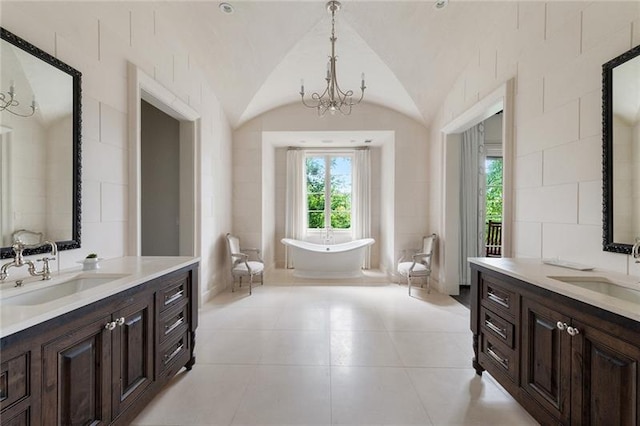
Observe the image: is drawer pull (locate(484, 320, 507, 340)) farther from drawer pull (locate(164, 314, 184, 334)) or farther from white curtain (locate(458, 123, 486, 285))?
white curtain (locate(458, 123, 486, 285))

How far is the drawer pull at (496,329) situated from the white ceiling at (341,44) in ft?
8.51

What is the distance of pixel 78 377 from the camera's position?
1.15m

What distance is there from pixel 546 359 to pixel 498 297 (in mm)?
450

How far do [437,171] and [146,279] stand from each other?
13.3 feet

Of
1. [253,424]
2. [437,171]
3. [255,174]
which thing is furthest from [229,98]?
[253,424]

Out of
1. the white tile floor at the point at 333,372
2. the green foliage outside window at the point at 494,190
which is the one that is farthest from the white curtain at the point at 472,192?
the white tile floor at the point at 333,372

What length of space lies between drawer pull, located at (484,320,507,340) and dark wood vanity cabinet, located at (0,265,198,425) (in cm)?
216

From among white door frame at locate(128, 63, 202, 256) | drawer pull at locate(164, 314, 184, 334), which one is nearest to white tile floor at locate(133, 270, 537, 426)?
drawer pull at locate(164, 314, 184, 334)

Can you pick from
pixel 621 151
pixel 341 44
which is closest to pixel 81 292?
pixel 621 151

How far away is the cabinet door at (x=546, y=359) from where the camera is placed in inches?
51.6

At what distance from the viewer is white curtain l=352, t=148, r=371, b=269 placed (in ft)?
19.1

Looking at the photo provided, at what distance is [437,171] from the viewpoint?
432cm

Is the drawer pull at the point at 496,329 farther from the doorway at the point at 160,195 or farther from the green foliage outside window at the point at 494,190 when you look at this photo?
the green foliage outside window at the point at 494,190

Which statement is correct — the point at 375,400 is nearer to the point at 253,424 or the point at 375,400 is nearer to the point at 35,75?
the point at 253,424
